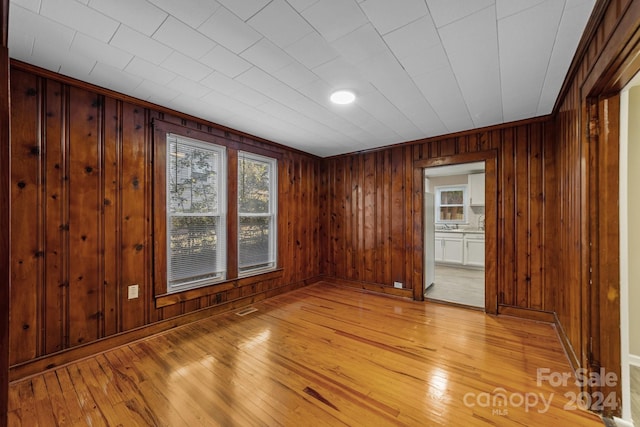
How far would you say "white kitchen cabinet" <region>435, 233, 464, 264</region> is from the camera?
643 cm

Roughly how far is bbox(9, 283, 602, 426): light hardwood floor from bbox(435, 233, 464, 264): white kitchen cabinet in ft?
11.4

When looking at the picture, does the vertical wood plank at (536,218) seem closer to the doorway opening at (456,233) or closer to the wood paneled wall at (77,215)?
the doorway opening at (456,233)

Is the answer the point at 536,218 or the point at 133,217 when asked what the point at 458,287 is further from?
the point at 133,217

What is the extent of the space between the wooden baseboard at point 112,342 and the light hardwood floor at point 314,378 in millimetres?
72

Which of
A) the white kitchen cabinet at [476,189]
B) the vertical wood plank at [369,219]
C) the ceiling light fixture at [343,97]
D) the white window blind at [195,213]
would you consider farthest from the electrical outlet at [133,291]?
the white kitchen cabinet at [476,189]

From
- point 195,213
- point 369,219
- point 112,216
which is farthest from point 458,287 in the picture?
point 112,216

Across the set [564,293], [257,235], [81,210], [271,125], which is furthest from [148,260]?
[564,293]

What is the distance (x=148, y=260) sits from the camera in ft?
9.07

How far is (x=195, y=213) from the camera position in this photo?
3.19 meters

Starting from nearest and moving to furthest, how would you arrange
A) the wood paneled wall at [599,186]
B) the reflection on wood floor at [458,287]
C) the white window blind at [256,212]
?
the wood paneled wall at [599,186]
the white window blind at [256,212]
the reflection on wood floor at [458,287]

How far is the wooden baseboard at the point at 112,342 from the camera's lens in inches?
81.3

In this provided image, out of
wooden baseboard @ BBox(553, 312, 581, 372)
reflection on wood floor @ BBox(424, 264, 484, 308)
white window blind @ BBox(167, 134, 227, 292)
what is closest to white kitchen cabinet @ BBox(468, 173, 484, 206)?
reflection on wood floor @ BBox(424, 264, 484, 308)

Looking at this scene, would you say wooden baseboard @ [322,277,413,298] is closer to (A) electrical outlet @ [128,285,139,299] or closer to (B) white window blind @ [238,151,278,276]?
(B) white window blind @ [238,151,278,276]

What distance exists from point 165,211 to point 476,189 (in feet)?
21.9
